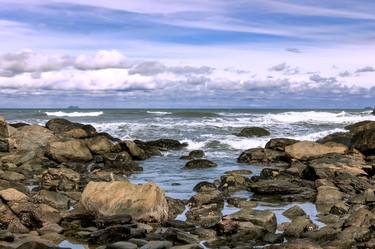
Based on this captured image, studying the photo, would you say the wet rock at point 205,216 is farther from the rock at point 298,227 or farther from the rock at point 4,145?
the rock at point 4,145

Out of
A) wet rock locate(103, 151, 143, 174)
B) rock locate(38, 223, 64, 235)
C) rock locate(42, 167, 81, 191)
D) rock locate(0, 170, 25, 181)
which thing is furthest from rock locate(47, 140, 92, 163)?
rock locate(38, 223, 64, 235)

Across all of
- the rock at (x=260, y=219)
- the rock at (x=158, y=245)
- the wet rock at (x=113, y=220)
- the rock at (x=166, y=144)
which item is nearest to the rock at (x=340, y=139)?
the rock at (x=166, y=144)

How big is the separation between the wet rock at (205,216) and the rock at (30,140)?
12330mm

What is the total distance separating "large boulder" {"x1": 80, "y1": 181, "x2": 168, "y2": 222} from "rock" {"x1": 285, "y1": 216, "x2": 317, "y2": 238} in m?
2.62


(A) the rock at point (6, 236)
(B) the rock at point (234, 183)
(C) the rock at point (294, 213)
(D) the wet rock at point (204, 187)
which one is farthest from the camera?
(B) the rock at point (234, 183)

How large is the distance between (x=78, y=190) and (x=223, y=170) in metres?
6.86

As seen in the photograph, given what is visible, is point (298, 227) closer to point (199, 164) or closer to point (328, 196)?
point (328, 196)

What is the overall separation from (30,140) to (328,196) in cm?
1426

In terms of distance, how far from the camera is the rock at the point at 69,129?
2842 cm

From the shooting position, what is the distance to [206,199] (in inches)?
543

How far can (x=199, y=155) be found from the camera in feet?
82.6

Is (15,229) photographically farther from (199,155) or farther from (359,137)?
(359,137)

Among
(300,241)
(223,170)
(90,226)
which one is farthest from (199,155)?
(300,241)

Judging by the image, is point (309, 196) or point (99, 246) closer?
point (99, 246)
